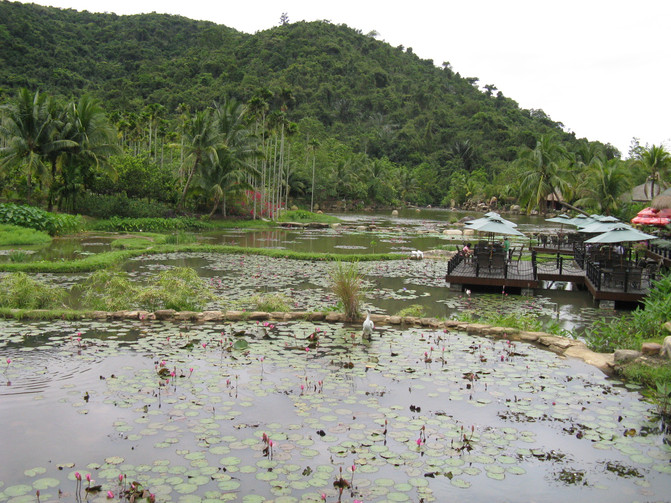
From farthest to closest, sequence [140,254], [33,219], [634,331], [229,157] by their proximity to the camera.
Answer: [229,157]
[33,219]
[140,254]
[634,331]

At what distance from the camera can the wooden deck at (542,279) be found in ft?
44.5

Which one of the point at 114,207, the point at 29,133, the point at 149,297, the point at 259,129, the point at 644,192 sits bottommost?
the point at 149,297

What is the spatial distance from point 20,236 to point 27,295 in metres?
13.8

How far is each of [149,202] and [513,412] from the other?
1304 inches

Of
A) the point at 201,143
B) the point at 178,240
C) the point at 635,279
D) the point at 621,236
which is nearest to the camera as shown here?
the point at 635,279

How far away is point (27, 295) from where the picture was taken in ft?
35.4

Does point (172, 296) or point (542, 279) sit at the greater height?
point (172, 296)

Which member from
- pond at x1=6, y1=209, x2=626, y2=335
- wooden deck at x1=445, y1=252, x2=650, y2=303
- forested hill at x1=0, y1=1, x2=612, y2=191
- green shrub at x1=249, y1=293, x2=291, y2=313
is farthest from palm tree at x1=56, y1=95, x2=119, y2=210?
forested hill at x1=0, y1=1, x2=612, y2=191

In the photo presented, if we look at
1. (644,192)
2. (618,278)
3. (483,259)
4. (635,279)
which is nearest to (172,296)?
(483,259)

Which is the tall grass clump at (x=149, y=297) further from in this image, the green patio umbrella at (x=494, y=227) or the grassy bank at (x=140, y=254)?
the green patio umbrella at (x=494, y=227)

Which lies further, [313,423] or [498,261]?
[498,261]

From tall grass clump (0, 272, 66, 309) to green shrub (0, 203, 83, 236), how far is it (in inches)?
602

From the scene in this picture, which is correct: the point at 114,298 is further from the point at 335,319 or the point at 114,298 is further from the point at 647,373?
the point at 647,373

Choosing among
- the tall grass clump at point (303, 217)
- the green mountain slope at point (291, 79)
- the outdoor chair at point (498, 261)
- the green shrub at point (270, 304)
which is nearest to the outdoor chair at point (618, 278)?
the outdoor chair at point (498, 261)
